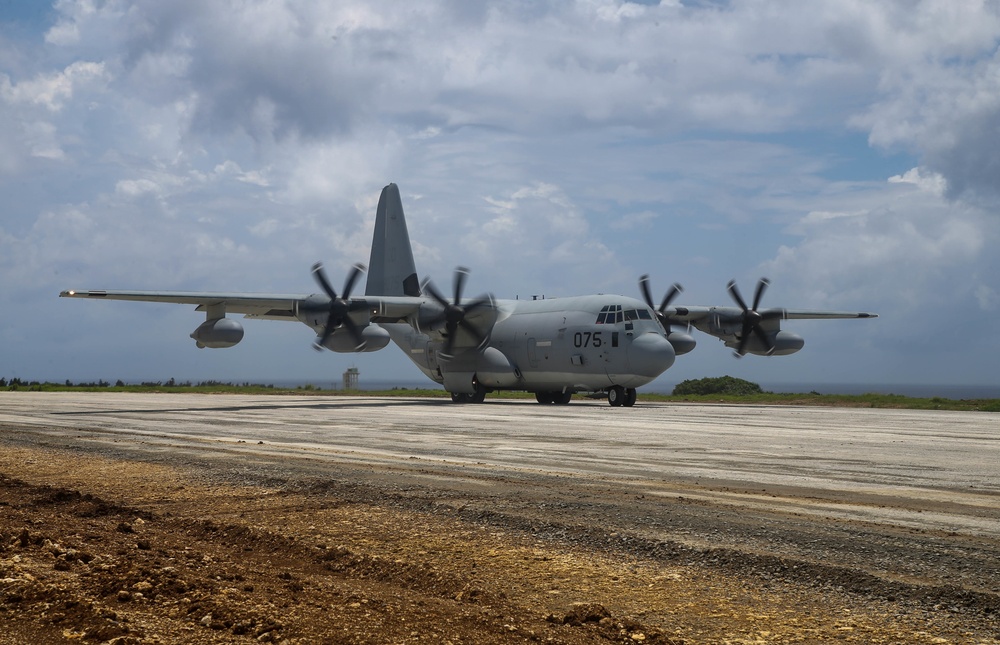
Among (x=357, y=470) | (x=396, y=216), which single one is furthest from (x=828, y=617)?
(x=396, y=216)

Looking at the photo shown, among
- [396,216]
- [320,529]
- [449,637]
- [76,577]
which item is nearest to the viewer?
[449,637]

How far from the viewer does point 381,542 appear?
299 inches

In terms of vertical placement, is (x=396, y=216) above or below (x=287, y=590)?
above

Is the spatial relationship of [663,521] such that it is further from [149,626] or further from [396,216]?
[396,216]

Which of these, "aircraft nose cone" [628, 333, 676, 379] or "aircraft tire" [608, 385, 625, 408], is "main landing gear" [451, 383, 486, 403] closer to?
"aircraft tire" [608, 385, 625, 408]

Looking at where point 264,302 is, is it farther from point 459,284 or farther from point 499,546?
point 499,546

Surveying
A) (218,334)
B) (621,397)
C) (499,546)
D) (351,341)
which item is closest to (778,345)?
(621,397)

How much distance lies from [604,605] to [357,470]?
24.8 ft

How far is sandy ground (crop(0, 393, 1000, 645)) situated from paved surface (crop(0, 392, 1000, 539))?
94 millimetres

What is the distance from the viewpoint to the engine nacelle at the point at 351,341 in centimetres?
3644

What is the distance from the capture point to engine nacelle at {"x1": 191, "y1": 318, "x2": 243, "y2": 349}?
34438 millimetres

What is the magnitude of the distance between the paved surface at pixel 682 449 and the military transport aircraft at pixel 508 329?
7302 millimetres

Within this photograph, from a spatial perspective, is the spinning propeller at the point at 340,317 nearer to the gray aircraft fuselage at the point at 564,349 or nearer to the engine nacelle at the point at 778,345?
the gray aircraft fuselage at the point at 564,349

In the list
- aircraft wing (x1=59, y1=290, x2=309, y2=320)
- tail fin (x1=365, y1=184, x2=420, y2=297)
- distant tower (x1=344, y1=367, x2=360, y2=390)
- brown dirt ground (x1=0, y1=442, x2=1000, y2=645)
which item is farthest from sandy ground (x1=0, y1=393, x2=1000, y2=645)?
distant tower (x1=344, y1=367, x2=360, y2=390)
